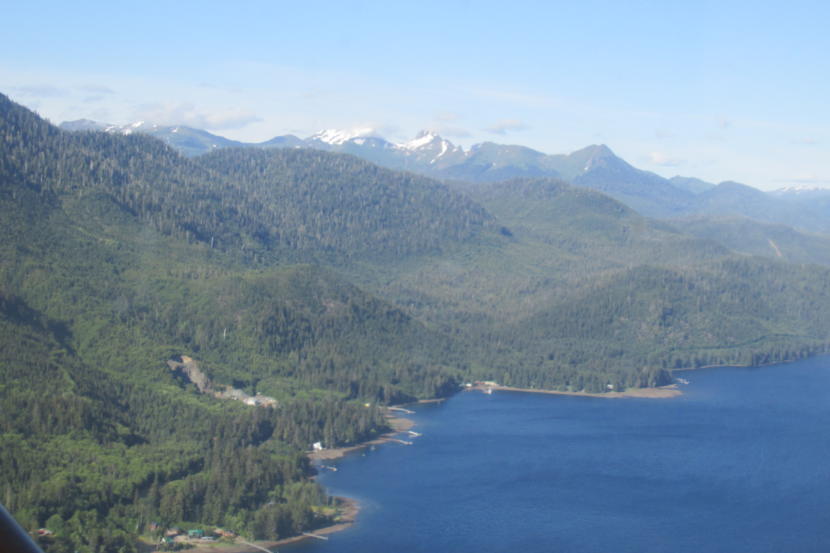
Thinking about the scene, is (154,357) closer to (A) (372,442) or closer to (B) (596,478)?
(A) (372,442)

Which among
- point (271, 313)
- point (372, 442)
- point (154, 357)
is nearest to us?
point (372, 442)

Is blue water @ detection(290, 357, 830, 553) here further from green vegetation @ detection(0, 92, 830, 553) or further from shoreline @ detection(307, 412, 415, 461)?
green vegetation @ detection(0, 92, 830, 553)

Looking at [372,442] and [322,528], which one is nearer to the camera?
[322,528]

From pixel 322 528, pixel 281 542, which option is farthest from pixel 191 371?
pixel 281 542

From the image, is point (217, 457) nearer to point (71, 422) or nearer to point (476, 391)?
point (71, 422)

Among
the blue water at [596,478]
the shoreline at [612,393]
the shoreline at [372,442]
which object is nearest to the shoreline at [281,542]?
the blue water at [596,478]

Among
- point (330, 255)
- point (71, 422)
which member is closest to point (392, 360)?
point (71, 422)

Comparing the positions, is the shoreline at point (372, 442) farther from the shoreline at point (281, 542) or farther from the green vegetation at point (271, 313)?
the shoreline at point (281, 542)

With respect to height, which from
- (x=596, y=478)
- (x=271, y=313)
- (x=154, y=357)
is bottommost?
(x=596, y=478)

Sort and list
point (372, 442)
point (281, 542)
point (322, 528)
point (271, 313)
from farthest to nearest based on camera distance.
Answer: point (271, 313), point (372, 442), point (322, 528), point (281, 542)
